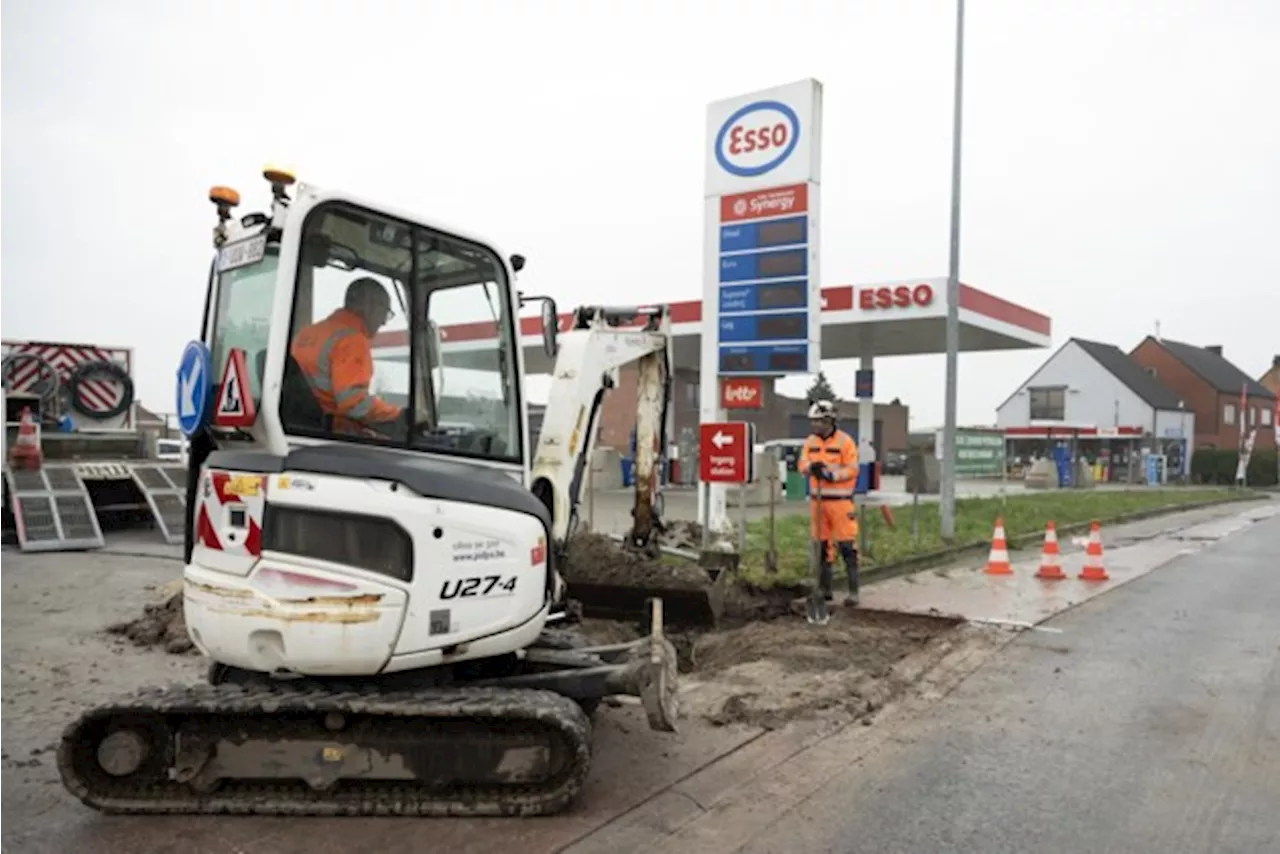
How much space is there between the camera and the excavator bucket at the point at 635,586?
→ 752 cm

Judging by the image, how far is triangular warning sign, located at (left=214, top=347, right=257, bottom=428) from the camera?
3980mm

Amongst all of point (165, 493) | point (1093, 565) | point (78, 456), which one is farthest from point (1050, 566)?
point (78, 456)

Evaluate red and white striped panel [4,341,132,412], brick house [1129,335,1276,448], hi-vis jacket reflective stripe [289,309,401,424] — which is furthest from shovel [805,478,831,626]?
brick house [1129,335,1276,448]

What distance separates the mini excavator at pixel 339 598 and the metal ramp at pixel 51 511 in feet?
31.2

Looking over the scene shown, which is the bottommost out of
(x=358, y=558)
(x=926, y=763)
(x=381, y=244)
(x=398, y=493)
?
(x=926, y=763)

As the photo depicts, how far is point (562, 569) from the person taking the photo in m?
5.82

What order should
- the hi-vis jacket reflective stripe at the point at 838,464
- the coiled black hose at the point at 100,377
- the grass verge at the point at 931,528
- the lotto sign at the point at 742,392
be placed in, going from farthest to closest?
the coiled black hose at the point at 100,377, the lotto sign at the point at 742,392, the grass verge at the point at 931,528, the hi-vis jacket reflective stripe at the point at 838,464

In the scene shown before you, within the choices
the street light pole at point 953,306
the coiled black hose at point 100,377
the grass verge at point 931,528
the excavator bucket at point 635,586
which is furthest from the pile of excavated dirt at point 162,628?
the street light pole at point 953,306

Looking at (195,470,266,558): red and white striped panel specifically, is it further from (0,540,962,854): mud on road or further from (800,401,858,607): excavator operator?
(800,401,858,607): excavator operator

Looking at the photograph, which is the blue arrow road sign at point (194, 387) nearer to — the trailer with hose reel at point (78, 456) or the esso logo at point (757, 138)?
the trailer with hose reel at point (78, 456)

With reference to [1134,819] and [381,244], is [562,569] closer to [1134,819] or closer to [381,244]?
[381,244]

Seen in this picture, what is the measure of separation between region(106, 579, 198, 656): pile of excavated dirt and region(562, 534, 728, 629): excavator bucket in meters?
2.93

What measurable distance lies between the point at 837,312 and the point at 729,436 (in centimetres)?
1237

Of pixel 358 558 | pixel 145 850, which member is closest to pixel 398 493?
pixel 358 558
